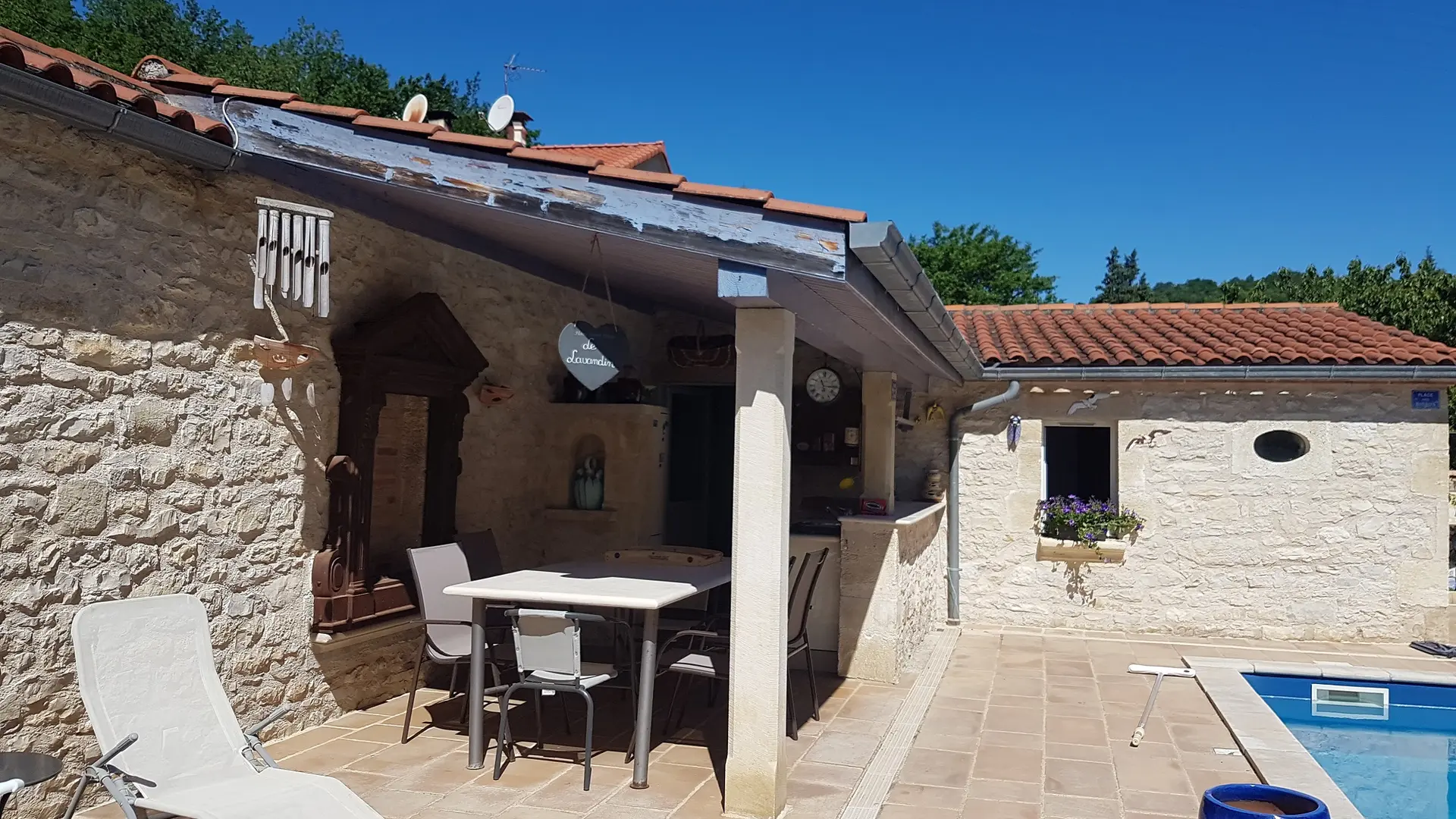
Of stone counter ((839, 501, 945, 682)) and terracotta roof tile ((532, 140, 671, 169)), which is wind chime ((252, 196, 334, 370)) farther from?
terracotta roof tile ((532, 140, 671, 169))

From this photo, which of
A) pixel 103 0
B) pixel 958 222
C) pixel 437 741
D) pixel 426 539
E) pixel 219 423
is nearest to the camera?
pixel 219 423

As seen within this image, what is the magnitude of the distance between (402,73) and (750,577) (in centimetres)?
2231

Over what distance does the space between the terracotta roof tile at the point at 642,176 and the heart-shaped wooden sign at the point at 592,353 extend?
941 millimetres

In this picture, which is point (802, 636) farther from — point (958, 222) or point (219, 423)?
point (958, 222)

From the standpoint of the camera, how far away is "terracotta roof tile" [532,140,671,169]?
439 inches

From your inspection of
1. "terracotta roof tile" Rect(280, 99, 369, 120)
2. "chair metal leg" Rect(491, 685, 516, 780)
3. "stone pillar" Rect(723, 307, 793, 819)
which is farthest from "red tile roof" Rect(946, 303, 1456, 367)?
"terracotta roof tile" Rect(280, 99, 369, 120)

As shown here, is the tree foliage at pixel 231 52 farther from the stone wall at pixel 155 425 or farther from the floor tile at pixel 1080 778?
the floor tile at pixel 1080 778

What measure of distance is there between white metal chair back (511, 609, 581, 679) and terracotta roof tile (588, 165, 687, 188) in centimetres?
200

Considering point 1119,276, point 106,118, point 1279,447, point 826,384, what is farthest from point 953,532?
point 1119,276

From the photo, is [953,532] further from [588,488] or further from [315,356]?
[315,356]

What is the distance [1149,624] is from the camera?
9109 millimetres

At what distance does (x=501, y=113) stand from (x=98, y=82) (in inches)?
122

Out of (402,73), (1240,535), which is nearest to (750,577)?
(1240,535)

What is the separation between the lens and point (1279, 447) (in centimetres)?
897
